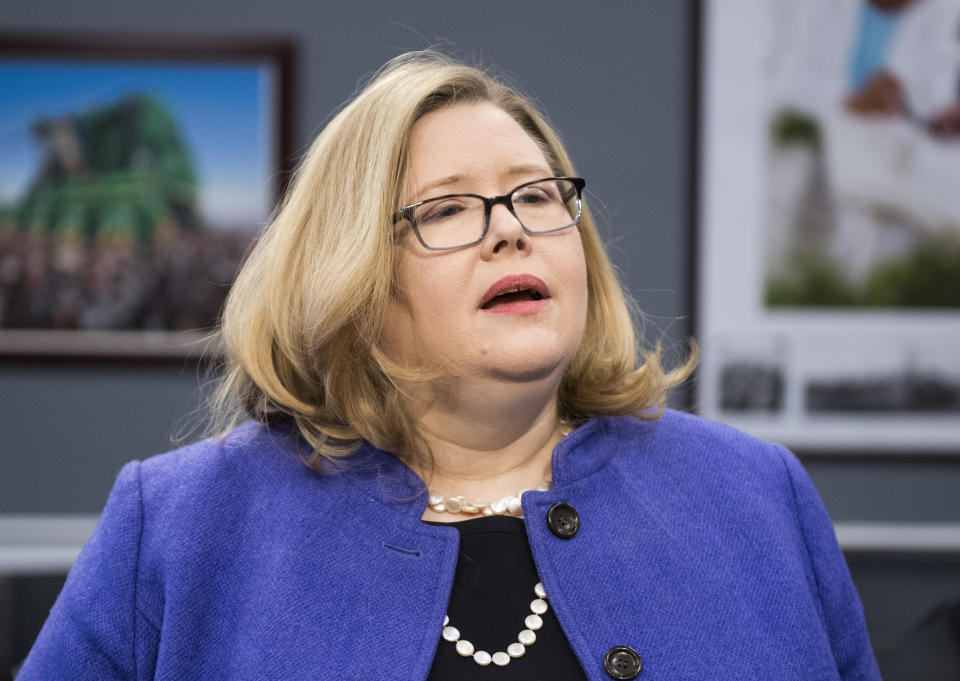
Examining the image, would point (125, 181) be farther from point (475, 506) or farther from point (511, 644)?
point (511, 644)

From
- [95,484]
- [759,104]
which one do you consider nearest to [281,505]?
[95,484]

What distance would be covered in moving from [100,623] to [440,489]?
1.46ft

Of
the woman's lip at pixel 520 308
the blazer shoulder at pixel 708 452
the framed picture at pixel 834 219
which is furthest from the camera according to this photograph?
the framed picture at pixel 834 219

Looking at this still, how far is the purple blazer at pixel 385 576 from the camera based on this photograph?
1083mm

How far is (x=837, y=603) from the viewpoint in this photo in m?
1.23

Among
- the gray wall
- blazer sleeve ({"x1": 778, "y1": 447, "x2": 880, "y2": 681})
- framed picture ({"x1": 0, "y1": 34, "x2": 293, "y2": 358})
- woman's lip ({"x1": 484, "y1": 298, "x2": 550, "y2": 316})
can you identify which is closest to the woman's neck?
woman's lip ({"x1": 484, "y1": 298, "x2": 550, "y2": 316})

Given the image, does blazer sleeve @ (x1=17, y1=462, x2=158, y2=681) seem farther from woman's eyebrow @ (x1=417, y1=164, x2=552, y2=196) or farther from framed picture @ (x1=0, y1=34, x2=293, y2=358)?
framed picture @ (x1=0, y1=34, x2=293, y2=358)

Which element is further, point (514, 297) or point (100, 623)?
point (514, 297)

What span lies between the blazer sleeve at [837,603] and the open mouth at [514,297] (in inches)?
19.0

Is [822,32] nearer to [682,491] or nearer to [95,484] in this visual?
[682,491]

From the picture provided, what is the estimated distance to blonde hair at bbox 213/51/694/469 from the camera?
47.9 inches

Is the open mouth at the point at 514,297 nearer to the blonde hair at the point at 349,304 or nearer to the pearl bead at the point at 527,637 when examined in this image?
the blonde hair at the point at 349,304

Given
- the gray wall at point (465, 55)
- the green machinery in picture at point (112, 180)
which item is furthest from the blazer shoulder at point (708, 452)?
the green machinery in picture at point (112, 180)

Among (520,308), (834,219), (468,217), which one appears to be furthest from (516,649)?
(834,219)
